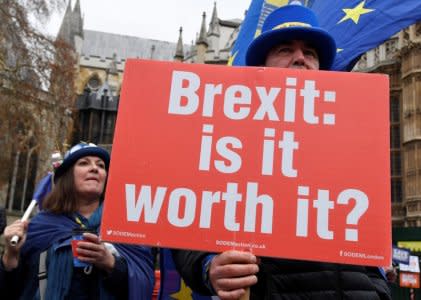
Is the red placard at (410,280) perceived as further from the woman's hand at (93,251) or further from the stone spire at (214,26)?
the stone spire at (214,26)

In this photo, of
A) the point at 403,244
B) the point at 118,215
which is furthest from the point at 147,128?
the point at 403,244

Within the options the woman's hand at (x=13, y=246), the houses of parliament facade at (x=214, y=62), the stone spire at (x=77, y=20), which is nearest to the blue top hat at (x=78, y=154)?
the woman's hand at (x=13, y=246)

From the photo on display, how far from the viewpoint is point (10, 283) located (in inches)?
83.4

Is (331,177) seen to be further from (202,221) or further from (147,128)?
(147,128)

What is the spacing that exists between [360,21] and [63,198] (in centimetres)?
233

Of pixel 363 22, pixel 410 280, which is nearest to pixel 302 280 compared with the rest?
pixel 363 22

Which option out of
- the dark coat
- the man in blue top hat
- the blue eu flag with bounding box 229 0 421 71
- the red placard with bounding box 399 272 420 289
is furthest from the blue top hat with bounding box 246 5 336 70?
the red placard with bounding box 399 272 420 289

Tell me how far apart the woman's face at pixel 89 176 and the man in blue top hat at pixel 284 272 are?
0.85m

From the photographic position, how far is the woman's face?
2.31 metres

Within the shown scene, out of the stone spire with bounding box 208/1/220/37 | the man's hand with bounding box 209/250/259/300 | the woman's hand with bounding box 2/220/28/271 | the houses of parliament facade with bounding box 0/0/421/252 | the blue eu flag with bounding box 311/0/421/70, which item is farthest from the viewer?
the stone spire with bounding box 208/1/220/37

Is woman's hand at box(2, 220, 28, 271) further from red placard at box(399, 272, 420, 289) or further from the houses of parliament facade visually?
the houses of parliament facade

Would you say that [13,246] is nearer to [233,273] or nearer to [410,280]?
[233,273]

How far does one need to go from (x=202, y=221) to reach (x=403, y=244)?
1101 centimetres

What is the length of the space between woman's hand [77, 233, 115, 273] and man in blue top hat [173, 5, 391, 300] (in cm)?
41
